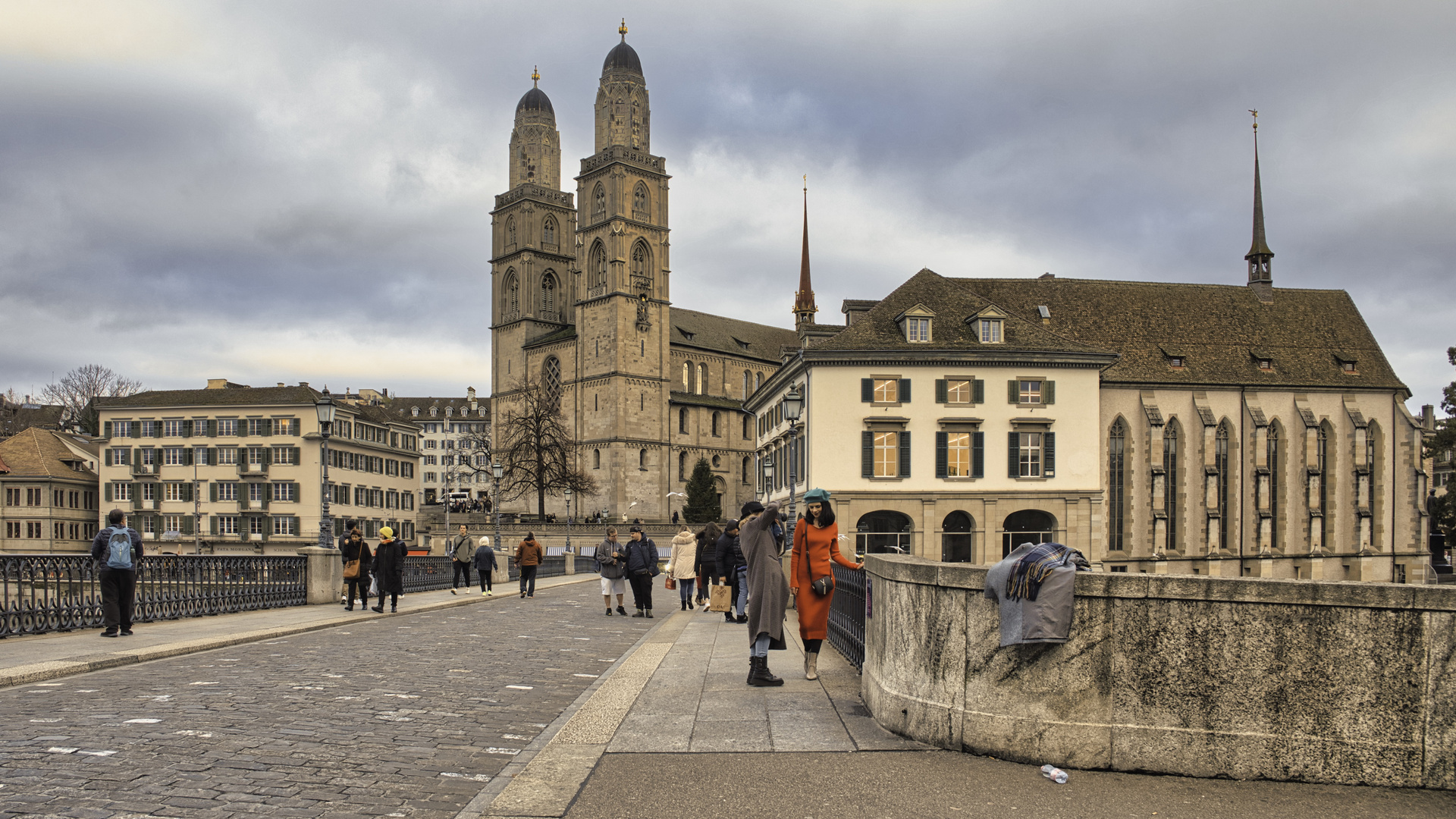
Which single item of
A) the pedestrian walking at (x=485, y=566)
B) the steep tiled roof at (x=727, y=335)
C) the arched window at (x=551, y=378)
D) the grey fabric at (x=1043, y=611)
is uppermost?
the steep tiled roof at (x=727, y=335)

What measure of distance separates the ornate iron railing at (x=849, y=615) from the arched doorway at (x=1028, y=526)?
37.1 metres

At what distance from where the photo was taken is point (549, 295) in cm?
10300

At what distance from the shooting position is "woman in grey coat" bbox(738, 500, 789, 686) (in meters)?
9.55

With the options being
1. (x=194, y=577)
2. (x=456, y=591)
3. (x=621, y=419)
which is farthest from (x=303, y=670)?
(x=621, y=419)

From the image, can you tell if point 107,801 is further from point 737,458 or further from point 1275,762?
point 737,458

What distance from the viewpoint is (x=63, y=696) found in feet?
30.7

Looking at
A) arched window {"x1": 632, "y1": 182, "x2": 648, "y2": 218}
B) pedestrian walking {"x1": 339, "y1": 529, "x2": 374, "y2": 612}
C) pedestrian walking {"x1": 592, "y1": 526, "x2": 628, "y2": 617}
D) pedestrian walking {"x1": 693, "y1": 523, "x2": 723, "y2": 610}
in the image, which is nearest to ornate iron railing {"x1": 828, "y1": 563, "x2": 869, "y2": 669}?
pedestrian walking {"x1": 693, "y1": 523, "x2": 723, "y2": 610}

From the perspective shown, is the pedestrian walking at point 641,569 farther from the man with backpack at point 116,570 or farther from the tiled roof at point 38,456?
the tiled roof at point 38,456

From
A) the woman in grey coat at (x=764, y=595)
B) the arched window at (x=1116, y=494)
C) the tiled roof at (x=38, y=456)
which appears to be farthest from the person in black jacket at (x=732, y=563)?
the tiled roof at (x=38, y=456)

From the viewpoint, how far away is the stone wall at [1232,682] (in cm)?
605

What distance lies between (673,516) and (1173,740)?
86612mm

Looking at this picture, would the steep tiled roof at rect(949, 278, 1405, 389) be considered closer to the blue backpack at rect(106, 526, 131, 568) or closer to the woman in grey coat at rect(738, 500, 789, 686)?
the blue backpack at rect(106, 526, 131, 568)

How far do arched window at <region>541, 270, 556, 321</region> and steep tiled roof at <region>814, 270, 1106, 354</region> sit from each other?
55555 mm

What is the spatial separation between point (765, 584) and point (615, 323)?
83.5m
